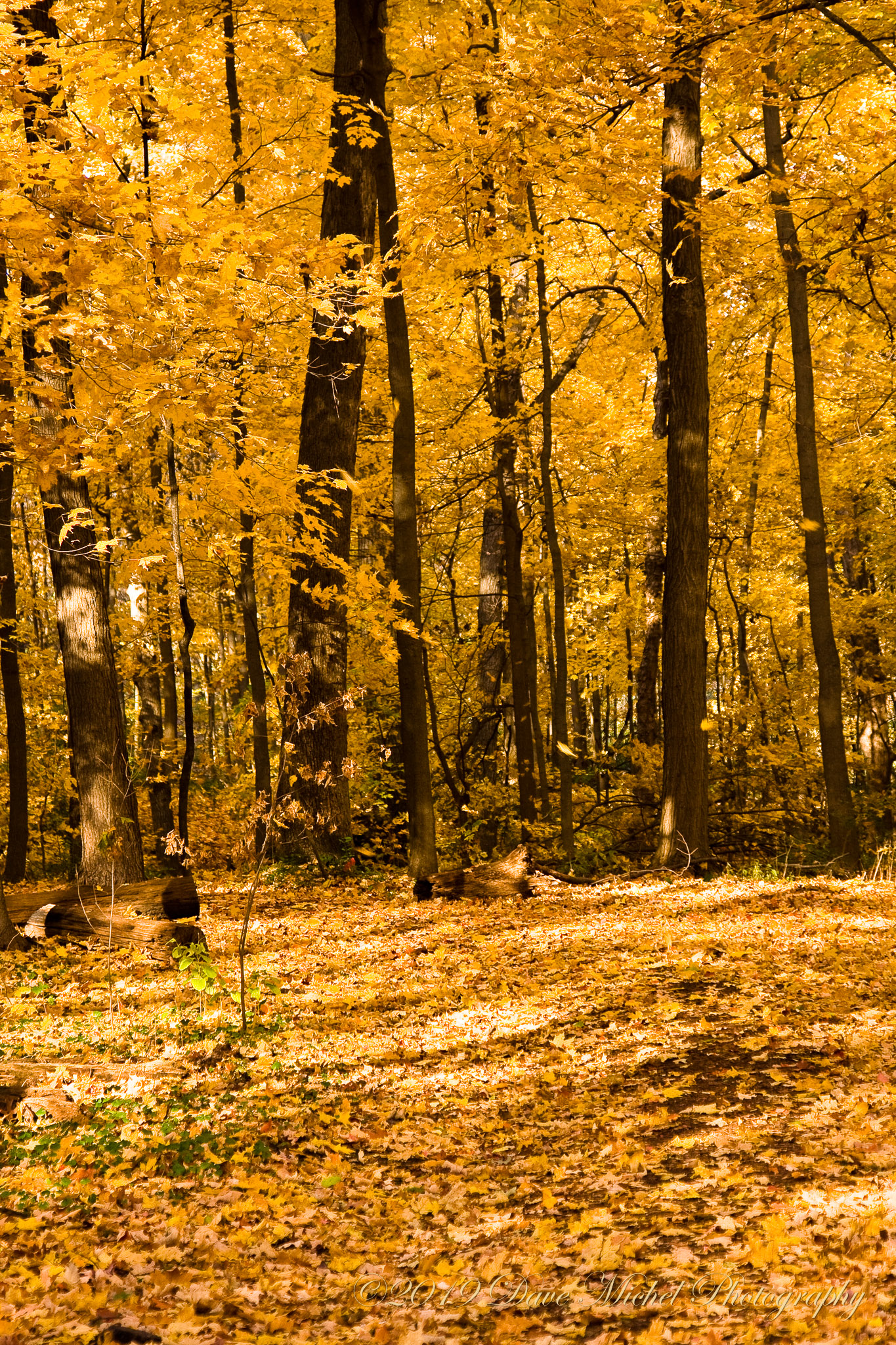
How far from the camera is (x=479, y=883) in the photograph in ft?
28.7

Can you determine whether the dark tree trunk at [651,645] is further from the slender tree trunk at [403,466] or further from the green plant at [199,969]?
the green plant at [199,969]

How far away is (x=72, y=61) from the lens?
4.65 meters

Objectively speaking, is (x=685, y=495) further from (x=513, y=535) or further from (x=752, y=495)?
(x=752, y=495)

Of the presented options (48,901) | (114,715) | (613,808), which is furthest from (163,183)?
(613,808)

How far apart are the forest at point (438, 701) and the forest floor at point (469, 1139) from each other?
0.09ft

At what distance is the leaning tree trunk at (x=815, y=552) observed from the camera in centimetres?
883

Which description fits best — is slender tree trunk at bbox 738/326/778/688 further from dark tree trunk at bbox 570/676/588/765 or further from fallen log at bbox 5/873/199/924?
fallen log at bbox 5/873/199/924

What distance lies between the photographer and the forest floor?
288 centimetres

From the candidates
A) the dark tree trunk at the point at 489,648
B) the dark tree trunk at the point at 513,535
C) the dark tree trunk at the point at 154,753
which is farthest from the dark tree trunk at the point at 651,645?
the dark tree trunk at the point at 154,753

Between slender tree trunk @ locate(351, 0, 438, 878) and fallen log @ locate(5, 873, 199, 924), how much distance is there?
2.10m

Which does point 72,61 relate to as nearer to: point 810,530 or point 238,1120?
point 238,1120

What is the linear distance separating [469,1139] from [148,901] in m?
3.55

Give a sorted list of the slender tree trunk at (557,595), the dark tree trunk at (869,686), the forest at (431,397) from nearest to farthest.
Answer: the forest at (431,397) < the slender tree trunk at (557,595) < the dark tree trunk at (869,686)

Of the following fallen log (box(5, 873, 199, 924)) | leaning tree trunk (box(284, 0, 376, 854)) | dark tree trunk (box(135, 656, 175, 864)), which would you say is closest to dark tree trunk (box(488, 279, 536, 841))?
leaning tree trunk (box(284, 0, 376, 854))
